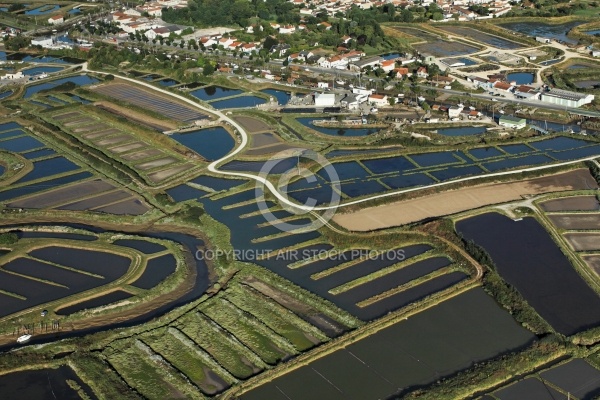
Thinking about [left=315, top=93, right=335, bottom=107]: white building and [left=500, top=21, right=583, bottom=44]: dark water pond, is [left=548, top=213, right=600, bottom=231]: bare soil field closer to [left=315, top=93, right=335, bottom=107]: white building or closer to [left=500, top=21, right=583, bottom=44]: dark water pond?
[left=315, top=93, right=335, bottom=107]: white building

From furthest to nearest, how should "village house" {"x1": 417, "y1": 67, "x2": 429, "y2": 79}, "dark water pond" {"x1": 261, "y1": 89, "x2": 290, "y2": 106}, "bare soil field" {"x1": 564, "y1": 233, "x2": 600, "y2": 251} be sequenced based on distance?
1. "village house" {"x1": 417, "y1": 67, "x2": 429, "y2": 79}
2. "dark water pond" {"x1": 261, "y1": 89, "x2": 290, "y2": 106}
3. "bare soil field" {"x1": 564, "y1": 233, "x2": 600, "y2": 251}

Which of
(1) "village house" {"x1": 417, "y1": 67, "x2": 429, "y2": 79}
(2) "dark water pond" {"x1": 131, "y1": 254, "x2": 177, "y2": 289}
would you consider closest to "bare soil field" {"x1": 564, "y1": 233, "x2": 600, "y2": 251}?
(2) "dark water pond" {"x1": 131, "y1": 254, "x2": 177, "y2": 289}

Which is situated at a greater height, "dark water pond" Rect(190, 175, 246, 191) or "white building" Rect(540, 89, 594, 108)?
"white building" Rect(540, 89, 594, 108)

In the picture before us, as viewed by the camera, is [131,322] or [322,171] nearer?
[131,322]

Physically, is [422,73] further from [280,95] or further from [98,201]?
[98,201]

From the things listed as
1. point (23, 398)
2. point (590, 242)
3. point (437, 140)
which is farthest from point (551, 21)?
point (23, 398)

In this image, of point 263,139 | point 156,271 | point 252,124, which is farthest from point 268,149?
point 156,271

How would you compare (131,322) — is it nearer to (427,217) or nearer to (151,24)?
(427,217)
